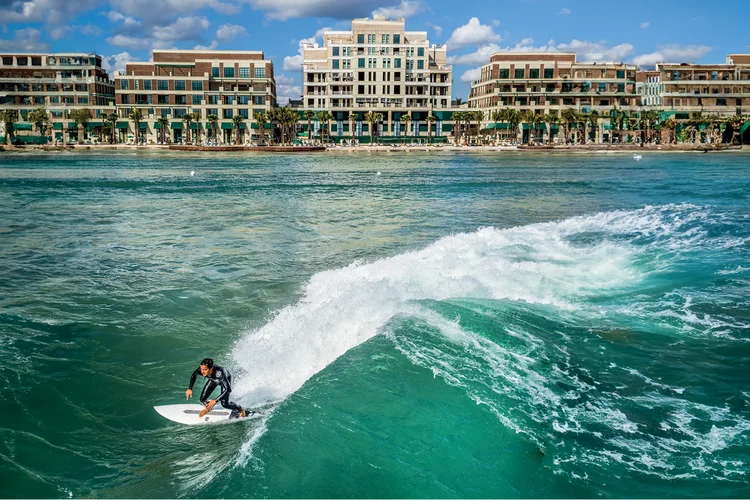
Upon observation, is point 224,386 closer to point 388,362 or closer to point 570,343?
point 388,362

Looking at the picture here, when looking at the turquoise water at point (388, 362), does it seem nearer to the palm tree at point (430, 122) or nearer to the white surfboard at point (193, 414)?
the white surfboard at point (193, 414)

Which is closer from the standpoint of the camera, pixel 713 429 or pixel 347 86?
pixel 713 429

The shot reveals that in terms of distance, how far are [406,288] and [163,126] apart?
447ft

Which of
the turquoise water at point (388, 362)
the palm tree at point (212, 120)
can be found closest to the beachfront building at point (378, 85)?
the palm tree at point (212, 120)

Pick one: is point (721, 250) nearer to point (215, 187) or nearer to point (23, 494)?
point (23, 494)

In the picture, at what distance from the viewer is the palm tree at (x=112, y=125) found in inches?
5517

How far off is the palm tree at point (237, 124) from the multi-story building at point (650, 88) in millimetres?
94633

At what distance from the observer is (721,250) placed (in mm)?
24109

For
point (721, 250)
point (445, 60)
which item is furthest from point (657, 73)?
point (721, 250)

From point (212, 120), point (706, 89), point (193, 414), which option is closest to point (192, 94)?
point (212, 120)

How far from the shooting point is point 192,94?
466 ft

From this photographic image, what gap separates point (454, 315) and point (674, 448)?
6.34 metres

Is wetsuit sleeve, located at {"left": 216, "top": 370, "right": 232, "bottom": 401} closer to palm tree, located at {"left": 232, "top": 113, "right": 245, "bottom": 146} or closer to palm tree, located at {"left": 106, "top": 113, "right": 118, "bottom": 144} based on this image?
palm tree, located at {"left": 232, "top": 113, "right": 245, "bottom": 146}

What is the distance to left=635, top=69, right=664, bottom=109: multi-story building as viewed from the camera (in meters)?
154
